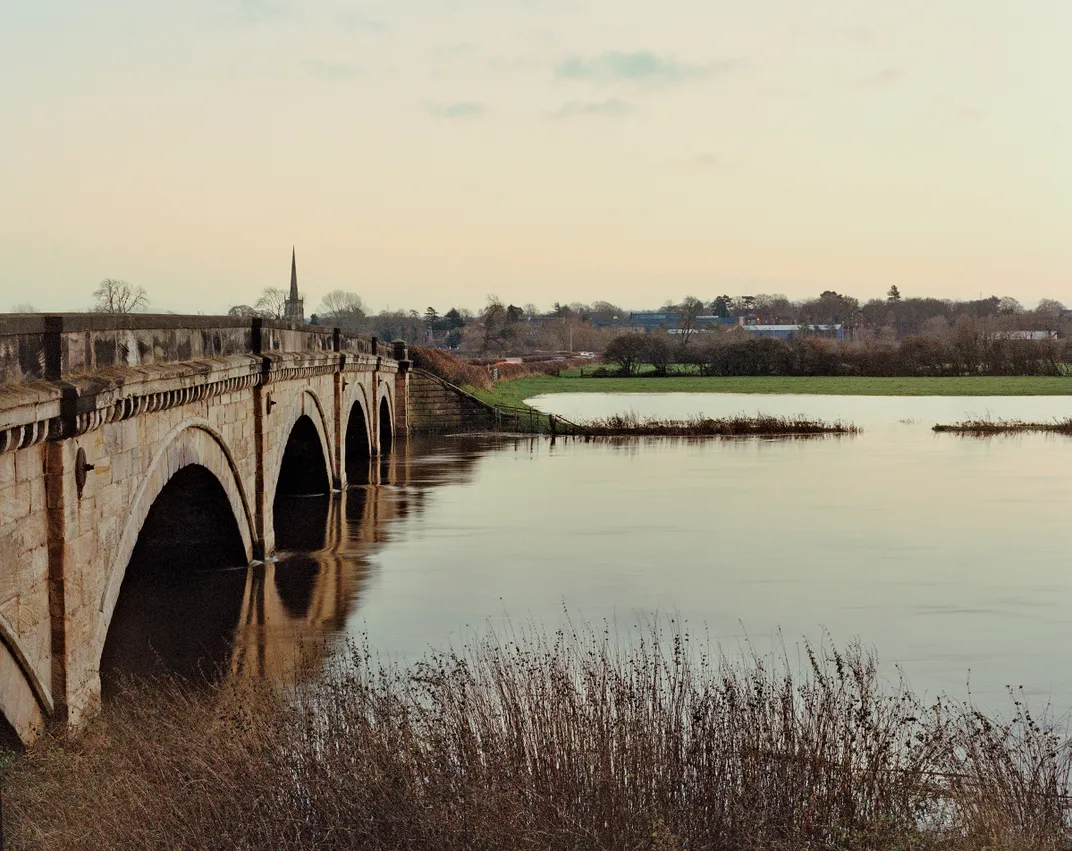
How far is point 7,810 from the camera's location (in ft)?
29.0

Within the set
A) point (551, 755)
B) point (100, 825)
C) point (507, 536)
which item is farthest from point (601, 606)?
point (100, 825)

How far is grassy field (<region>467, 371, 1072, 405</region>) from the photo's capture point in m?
86.1

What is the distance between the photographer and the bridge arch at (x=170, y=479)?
12484 millimetres

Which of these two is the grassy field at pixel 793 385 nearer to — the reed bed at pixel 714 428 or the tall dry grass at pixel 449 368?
the tall dry grass at pixel 449 368

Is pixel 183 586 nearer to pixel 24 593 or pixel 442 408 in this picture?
pixel 24 593

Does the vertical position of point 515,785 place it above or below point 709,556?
above

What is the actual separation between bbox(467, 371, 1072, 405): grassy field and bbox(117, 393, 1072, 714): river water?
3691 centimetres

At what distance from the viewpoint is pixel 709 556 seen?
2627 cm

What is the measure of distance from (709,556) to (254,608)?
10492 millimetres

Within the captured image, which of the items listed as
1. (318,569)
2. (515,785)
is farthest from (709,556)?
(515,785)

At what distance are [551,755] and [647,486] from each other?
27.8m

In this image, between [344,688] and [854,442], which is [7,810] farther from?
[854,442]

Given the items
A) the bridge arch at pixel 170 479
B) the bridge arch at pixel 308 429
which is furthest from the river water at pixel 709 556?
the bridge arch at pixel 170 479

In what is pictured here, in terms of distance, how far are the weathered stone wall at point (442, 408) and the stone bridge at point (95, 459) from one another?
35.0 meters
